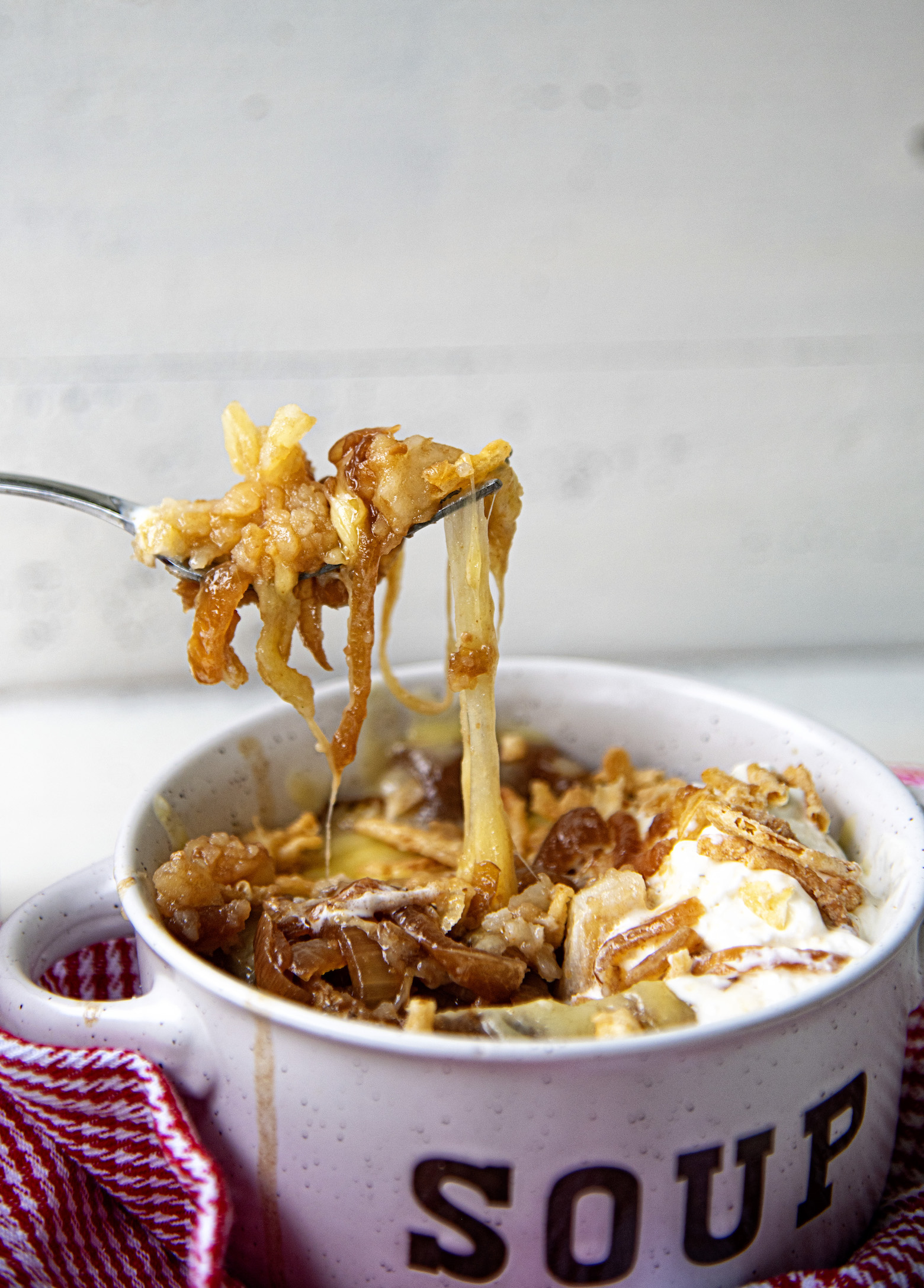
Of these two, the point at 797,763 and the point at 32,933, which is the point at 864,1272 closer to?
the point at 797,763

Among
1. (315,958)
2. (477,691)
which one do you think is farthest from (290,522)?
(315,958)

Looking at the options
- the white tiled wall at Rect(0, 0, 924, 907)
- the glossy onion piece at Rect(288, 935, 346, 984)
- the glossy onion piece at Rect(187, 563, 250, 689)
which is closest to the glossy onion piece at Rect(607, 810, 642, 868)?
the glossy onion piece at Rect(288, 935, 346, 984)

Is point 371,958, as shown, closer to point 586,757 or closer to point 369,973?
point 369,973

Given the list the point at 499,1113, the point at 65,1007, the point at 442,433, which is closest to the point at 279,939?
the point at 65,1007

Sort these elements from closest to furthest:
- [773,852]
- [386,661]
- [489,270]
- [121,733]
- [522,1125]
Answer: [522,1125] < [773,852] < [386,661] < [489,270] < [121,733]

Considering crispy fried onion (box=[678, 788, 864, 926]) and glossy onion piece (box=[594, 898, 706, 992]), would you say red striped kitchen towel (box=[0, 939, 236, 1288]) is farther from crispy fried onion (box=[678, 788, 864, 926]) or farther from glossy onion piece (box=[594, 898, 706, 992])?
crispy fried onion (box=[678, 788, 864, 926])

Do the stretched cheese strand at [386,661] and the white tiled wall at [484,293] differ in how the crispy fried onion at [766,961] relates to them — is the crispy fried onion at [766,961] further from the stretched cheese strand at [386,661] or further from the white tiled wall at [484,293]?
the white tiled wall at [484,293]
